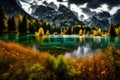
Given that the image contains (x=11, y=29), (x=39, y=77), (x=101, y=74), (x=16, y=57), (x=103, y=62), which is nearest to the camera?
(x=39, y=77)

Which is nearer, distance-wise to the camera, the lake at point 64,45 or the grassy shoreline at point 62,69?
the grassy shoreline at point 62,69

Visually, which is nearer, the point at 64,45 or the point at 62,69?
the point at 62,69

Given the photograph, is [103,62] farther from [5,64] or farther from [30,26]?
[30,26]

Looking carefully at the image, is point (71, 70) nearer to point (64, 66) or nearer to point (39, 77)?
point (64, 66)

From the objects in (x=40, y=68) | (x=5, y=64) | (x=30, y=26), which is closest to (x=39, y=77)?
(x=40, y=68)

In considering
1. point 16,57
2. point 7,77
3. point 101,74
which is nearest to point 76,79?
point 101,74

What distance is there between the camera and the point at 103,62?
49.0ft

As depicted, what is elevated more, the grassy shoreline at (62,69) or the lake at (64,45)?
the grassy shoreline at (62,69)

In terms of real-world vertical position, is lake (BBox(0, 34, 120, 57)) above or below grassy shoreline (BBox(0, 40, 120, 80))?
below

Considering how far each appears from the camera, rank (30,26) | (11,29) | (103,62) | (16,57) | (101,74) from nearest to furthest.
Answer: (101,74), (103,62), (16,57), (11,29), (30,26)

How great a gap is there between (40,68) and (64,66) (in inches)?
51.4

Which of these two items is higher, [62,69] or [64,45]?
[62,69]

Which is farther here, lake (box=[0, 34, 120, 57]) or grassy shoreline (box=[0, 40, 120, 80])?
lake (box=[0, 34, 120, 57])

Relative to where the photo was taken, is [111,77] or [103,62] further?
[103,62]
